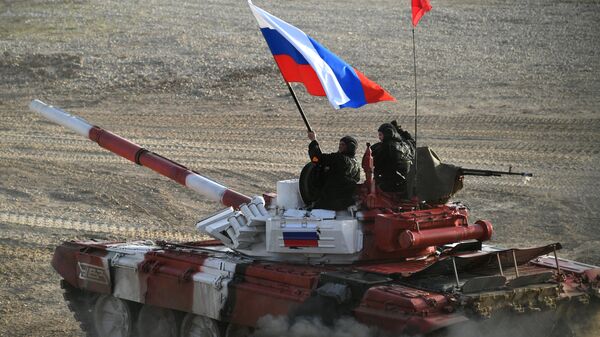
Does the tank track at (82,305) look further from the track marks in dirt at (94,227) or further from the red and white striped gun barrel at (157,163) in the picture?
the track marks in dirt at (94,227)

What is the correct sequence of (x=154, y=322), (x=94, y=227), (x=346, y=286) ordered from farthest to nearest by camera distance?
(x=94, y=227), (x=154, y=322), (x=346, y=286)

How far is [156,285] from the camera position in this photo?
15.4 m

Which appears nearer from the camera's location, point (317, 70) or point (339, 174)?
point (339, 174)

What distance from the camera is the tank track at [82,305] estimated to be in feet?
55.0

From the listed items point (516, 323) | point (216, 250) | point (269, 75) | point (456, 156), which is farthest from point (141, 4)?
point (516, 323)

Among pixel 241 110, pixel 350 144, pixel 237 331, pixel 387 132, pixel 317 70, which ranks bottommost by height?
pixel 237 331

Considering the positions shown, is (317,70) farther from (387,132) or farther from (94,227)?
(94,227)

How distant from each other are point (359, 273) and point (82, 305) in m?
5.00

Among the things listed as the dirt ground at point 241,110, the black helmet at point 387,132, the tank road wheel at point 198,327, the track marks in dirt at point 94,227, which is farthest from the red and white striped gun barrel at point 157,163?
the track marks in dirt at point 94,227

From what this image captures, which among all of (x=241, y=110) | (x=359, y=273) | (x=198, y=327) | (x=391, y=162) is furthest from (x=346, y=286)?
(x=241, y=110)

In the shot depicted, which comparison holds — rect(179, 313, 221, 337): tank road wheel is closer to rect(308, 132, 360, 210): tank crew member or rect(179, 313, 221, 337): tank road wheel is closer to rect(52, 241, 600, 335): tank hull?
rect(52, 241, 600, 335): tank hull

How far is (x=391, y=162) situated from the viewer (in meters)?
14.4

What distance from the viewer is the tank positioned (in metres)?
13.0

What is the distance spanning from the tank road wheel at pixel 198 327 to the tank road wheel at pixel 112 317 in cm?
108
